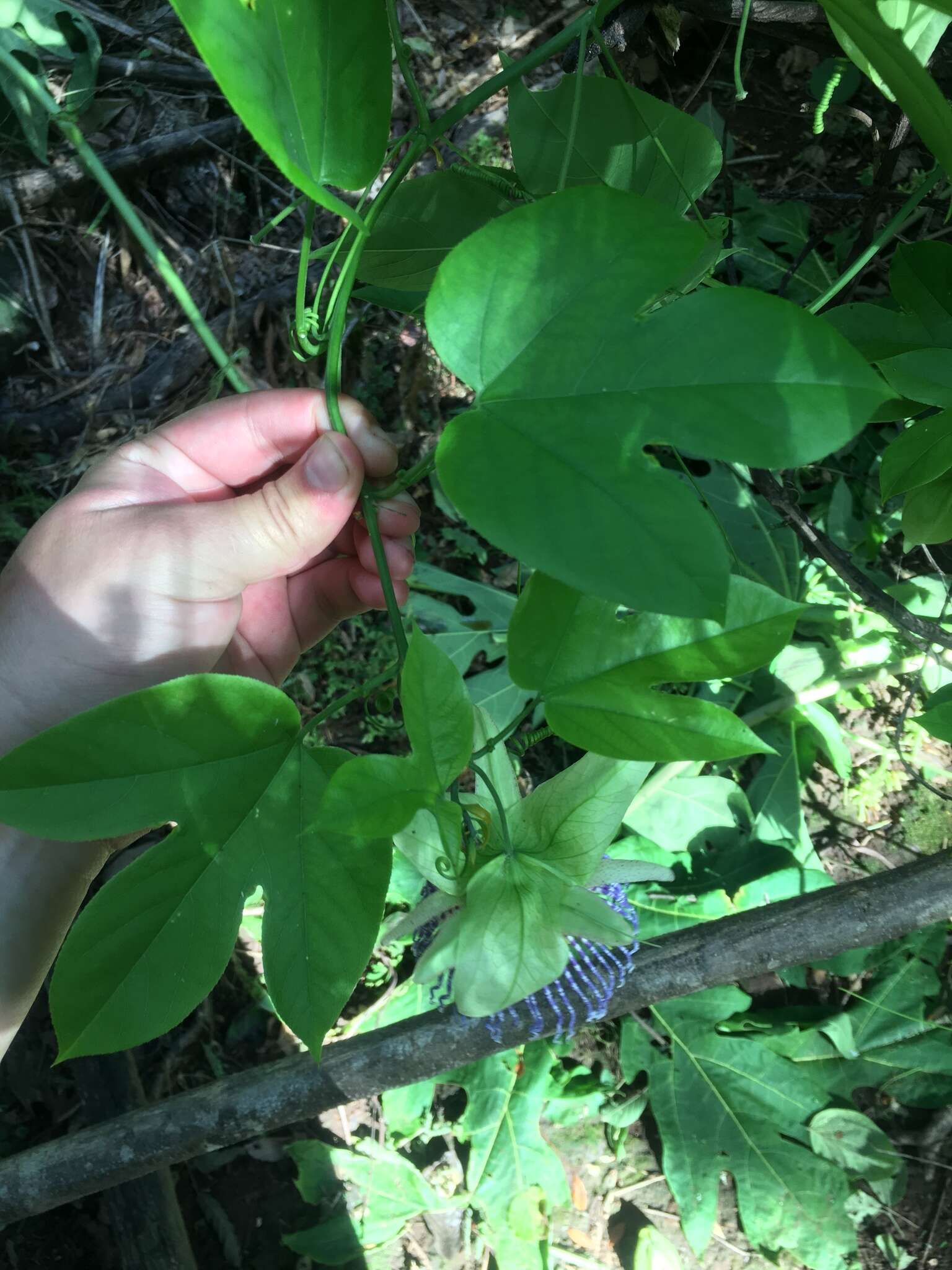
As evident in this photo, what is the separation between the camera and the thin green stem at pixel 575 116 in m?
0.63

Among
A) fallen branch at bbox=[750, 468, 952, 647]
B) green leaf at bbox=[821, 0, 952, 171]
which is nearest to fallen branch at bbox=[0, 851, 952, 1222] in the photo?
fallen branch at bbox=[750, 468, 952, 647]

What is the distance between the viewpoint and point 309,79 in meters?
0.57

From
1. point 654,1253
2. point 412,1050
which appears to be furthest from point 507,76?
point 654,1253

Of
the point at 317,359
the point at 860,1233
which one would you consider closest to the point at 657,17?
the point at 317,359

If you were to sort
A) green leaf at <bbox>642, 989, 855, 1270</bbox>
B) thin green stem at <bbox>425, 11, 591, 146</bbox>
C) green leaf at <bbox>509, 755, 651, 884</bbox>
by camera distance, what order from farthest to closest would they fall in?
green leaf at <bbox>642, 989, 855, 1270</bbox>, green leaf at <bbox>509, 755, 651, 884</bbox>, thin green stem at <bbox>425, 11, 591, 146</bbox>

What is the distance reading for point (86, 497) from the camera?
100 cm

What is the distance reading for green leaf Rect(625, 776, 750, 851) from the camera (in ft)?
5.51

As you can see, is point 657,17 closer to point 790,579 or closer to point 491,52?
point 790,579

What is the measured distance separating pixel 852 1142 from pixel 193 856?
1539mm

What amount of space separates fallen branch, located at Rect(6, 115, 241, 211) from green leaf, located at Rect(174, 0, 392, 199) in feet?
5.48

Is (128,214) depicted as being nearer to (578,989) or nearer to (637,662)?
(637,662)

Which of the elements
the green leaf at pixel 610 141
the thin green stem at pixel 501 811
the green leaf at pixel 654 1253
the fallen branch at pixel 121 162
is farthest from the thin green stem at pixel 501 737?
the fallen branch at pixel 121 162

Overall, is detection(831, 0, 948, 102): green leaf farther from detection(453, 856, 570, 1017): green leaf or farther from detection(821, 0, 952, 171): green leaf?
detection(453, 856, 570, 1017): green leaf

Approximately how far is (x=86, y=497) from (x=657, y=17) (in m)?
0.76
